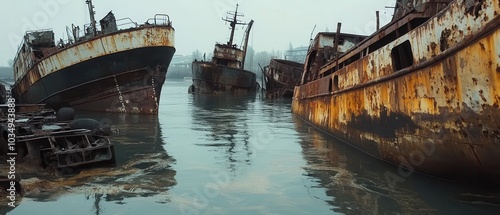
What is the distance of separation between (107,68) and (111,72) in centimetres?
25

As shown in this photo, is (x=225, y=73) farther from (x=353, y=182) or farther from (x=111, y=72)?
(x=353, y=182)

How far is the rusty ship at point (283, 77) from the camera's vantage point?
32.9m

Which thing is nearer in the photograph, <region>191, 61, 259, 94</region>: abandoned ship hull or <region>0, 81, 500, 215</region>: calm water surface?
<region>0, 81, 500, 215</region>: calm water surface

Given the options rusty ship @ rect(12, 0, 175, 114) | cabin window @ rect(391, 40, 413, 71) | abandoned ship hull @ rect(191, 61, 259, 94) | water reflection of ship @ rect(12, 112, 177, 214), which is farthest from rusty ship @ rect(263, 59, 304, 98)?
cabin window @ rect(391, 40, 413, 71)

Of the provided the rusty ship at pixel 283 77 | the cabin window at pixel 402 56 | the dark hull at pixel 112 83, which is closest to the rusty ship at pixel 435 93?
the cabin window at pixel 402 56

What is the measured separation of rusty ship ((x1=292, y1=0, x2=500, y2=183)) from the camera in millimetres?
4473

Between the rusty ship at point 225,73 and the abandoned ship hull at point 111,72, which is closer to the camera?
the abandoned ship hull at point 111,72

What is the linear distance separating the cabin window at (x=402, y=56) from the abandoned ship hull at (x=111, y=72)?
12.5 meters

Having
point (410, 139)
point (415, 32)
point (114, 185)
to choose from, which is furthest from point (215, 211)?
point (415, 32)

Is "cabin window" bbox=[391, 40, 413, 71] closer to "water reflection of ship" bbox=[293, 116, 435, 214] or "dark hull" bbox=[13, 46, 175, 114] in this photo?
"water reflection of ship" bbox=[293, 116, 435, 214]

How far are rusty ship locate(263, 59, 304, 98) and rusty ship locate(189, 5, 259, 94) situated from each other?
2785 millimetres

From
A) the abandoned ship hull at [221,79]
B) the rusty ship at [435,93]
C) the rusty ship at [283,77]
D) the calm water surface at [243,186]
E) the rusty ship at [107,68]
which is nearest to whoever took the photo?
the rusty ship at [435,93]

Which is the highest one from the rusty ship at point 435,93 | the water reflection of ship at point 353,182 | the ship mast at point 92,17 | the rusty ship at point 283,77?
the ship mast at point 92,17

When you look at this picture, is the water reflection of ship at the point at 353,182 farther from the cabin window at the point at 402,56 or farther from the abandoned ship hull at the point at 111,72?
the abandoned ship hull at the point at 111,72
